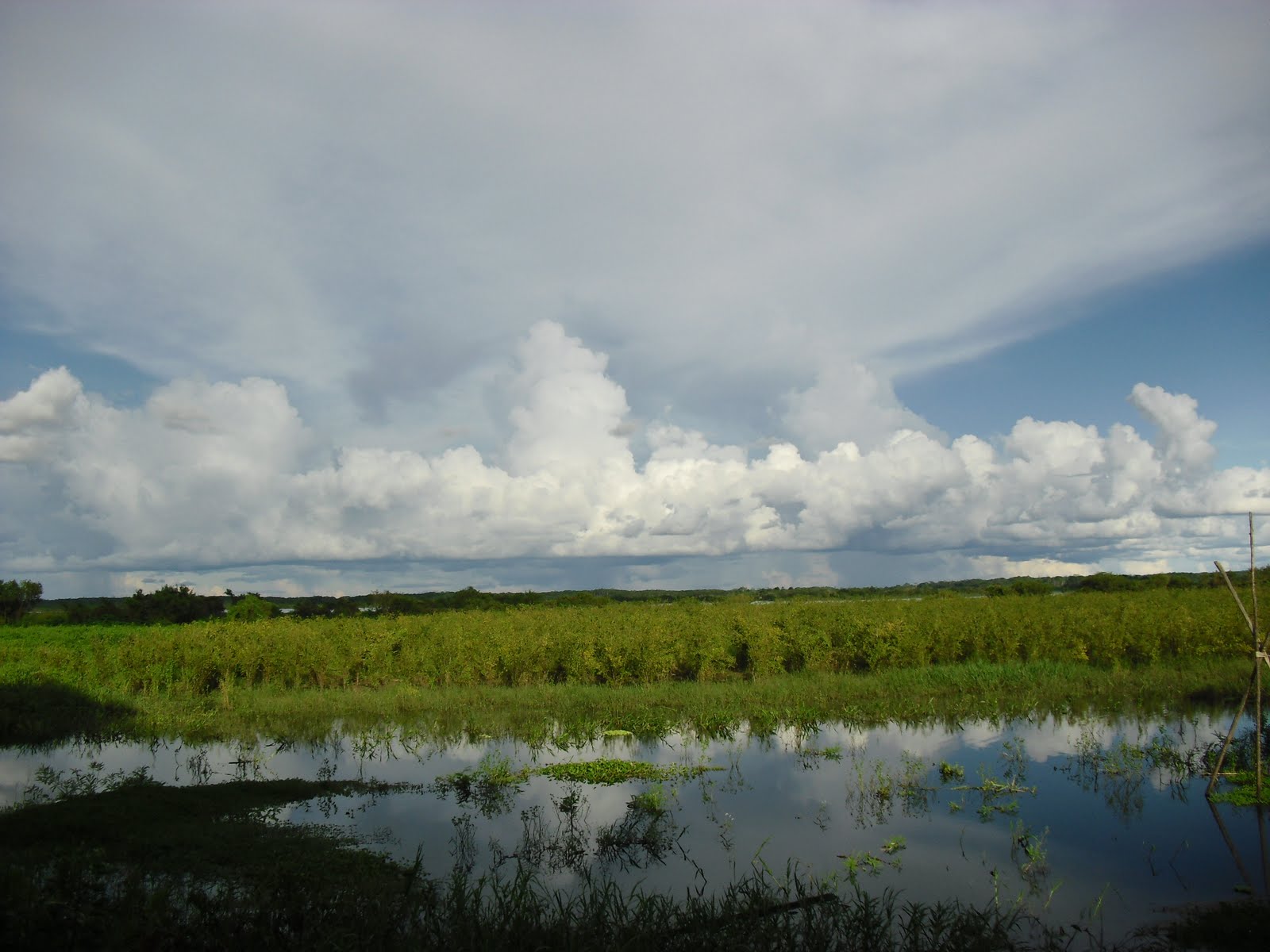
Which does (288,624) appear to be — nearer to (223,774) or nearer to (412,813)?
(223,774)

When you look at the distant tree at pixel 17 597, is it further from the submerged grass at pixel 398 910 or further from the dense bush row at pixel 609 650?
the submerged grass at pixel 398 910

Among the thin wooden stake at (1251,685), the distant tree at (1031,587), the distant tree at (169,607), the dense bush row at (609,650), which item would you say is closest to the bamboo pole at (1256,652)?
the thin wooden stake at (1251,685)

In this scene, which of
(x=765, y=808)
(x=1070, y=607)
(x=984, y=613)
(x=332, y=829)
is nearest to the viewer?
(x=332, y=829)

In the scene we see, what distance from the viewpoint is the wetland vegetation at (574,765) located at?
6059 millimetres

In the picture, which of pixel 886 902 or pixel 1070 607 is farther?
pixel 1070 607

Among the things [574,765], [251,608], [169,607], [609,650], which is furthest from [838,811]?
[169,607]

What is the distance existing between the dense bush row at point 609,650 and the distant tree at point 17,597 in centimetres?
3224

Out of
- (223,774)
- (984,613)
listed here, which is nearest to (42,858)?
(223,774)

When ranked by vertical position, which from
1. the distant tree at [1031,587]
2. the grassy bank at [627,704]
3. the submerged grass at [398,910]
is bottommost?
the grassy bank at [627,704]

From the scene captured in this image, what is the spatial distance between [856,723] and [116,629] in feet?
99.7

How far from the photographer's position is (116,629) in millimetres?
31688

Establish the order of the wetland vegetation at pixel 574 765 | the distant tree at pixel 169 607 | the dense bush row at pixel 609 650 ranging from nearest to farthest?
the wetland vegetation at pixel 574 765
the dense bush row at pixel 609 650
the distant tree at pixel 169 607

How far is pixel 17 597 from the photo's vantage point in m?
49.2

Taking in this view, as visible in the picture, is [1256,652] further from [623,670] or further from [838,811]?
[623,670]
